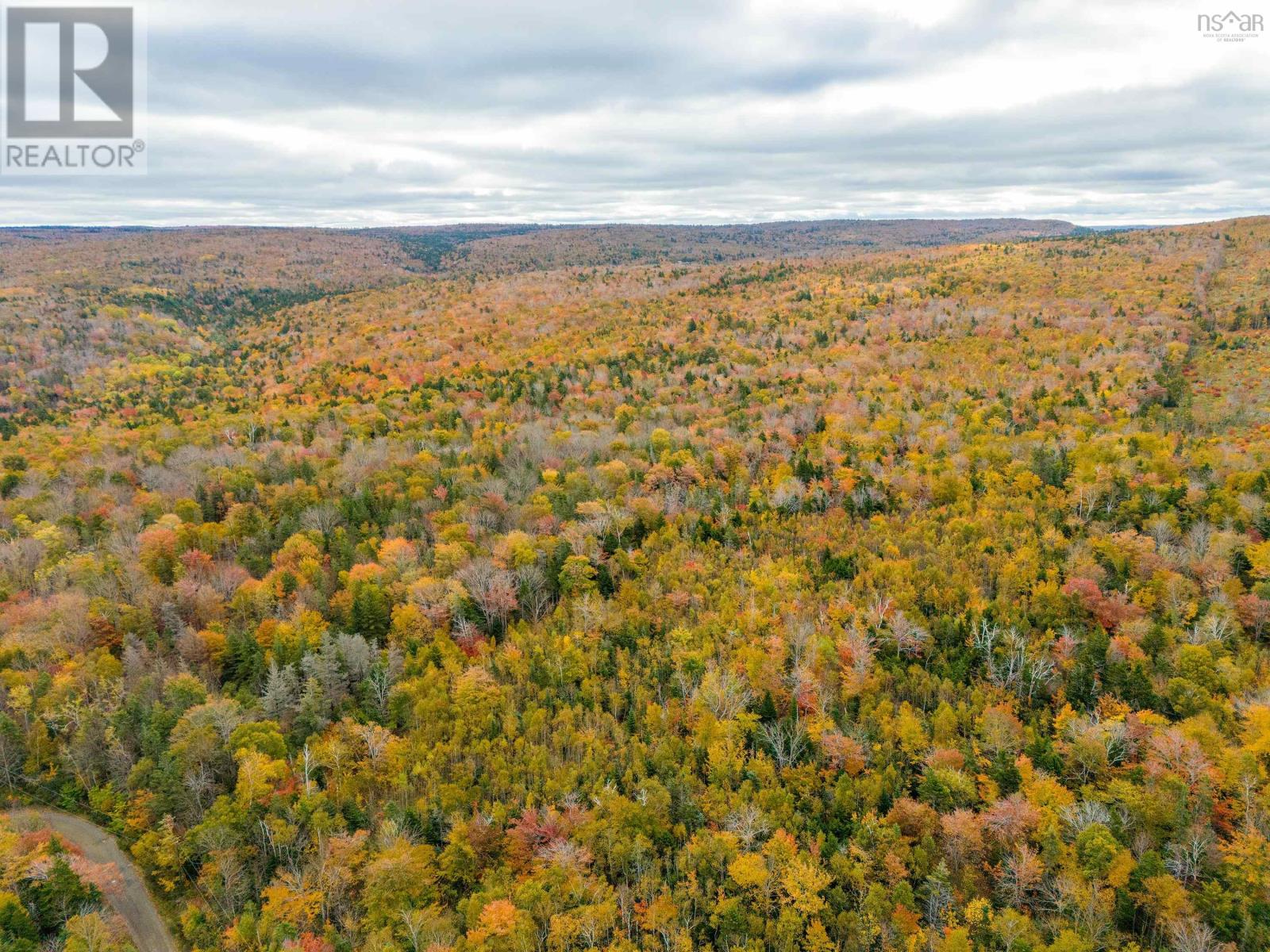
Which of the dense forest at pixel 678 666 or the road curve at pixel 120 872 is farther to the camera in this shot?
the road curve at pixel 120 872

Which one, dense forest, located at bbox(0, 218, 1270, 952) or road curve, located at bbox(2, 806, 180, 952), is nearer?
dense forest, located at bbox(0, 218, 1270, 952)

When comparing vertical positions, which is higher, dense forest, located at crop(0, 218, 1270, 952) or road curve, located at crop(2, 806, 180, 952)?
dense forest, located at crop(0, 218, 1270, 952)

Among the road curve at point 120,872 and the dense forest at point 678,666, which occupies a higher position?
the dense forest at point 678,666

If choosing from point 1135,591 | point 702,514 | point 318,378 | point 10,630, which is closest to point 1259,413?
point 1135,591

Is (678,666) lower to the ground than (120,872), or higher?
higher

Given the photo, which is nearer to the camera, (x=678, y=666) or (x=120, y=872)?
(x=120, y=872)
